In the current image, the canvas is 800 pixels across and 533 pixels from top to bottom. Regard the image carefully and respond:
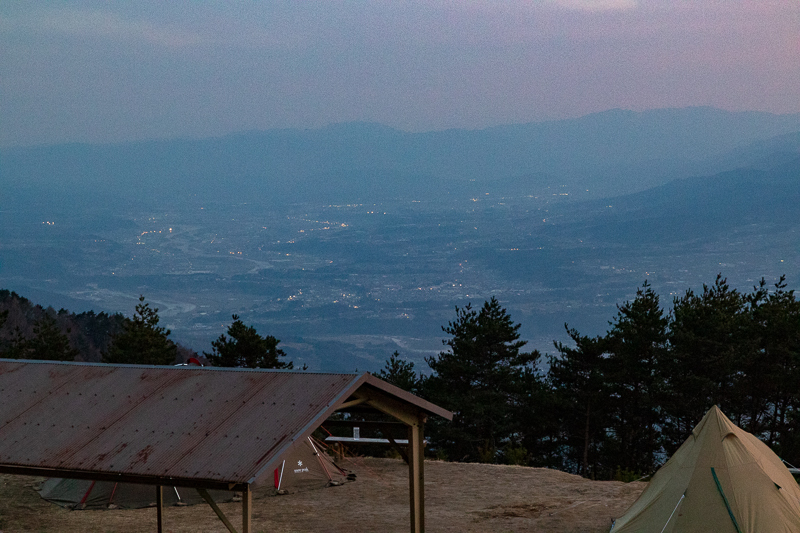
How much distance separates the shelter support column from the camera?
35.9ft

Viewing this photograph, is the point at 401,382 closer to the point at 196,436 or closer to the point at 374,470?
the point at 374,470

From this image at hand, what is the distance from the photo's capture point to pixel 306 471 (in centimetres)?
1777

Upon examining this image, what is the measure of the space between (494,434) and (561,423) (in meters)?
3.21

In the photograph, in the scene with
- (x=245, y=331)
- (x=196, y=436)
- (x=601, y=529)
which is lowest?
(x=601, y=529)

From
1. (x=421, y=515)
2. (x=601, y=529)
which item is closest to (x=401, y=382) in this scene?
(x=601, y=529)

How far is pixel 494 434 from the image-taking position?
31766mm

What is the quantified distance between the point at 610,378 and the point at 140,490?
20225 millimetres

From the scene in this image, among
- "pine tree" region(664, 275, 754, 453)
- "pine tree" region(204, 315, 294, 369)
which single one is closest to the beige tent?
"pine tree" region(664, 275, 754, 453)

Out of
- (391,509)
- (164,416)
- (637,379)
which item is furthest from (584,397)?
(164,416)

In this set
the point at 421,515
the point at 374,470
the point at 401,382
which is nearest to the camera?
the point at 421,515

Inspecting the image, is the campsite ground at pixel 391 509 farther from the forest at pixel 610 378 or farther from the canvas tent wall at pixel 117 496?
the forest at pixel 610 378

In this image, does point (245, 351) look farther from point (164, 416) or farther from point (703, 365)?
point (164, 416)

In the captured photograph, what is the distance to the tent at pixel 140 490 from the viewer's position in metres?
15.9

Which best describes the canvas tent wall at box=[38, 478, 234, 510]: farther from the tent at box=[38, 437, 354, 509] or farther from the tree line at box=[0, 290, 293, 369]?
the tree line at box=[0, 290, 293, 369]
